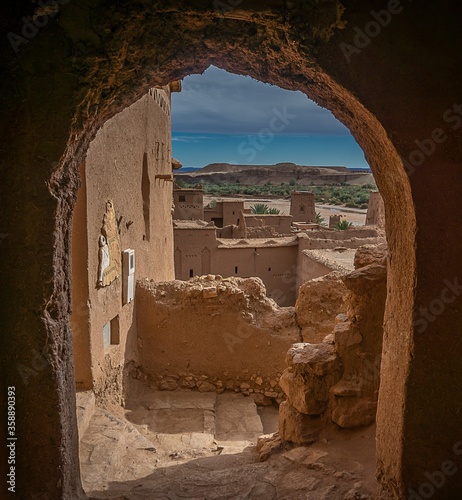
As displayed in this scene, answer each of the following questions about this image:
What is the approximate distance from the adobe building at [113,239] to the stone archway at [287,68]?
2.61 metres

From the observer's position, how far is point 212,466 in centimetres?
467

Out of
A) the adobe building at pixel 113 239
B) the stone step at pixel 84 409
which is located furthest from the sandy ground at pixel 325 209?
the stone step at pixel 84 409

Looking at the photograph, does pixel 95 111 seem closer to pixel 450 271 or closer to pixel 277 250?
pixel 450 271

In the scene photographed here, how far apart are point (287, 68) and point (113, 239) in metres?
4.21

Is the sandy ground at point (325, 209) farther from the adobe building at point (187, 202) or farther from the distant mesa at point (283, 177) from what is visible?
the adobe building at point (187, 202)

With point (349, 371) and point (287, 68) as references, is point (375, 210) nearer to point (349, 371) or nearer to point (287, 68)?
point (349, 371)

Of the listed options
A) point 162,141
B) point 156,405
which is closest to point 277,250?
point 162,141

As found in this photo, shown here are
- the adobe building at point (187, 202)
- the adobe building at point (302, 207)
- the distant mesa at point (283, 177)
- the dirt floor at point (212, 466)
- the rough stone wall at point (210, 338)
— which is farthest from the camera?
the distant mesa at point (283, 177)

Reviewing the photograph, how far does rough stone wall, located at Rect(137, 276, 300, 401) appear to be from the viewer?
314 inches

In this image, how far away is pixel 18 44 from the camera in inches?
101

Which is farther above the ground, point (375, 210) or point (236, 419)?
point (375, 210)

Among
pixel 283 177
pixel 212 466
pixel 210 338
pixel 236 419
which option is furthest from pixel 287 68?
pixel 283 177

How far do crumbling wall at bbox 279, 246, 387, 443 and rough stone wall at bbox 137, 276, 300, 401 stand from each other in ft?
10.6

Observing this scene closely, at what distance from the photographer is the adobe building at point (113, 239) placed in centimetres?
550
